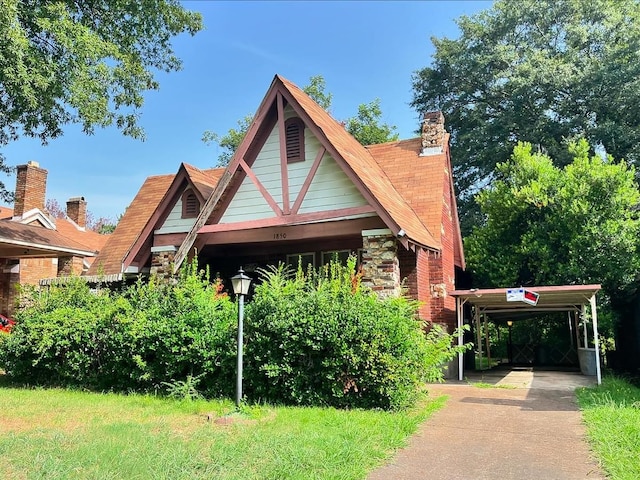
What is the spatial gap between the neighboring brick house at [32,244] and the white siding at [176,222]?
387 centimetres

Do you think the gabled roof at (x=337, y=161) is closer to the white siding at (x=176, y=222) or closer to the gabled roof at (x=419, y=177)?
the gabled roof at (x=419, y=177)

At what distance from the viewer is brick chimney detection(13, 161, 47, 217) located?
868 inches

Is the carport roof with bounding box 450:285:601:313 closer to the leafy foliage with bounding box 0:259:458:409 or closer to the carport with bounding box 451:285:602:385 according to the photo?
the carport with bounding box 451:285:602:385

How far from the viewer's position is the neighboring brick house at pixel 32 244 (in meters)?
15.3

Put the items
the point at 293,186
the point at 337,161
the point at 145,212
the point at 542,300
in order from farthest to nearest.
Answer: the point at 145,212 → the point at 542,300 → the point at 293,186 → the point at 337,161

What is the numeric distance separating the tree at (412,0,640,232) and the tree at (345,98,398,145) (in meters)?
3.38

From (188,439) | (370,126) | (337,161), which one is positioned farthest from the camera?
(370,126)

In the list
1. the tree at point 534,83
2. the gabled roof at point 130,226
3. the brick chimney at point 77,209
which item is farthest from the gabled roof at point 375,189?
the brick chimney at point 77,209

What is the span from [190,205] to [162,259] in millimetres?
1702

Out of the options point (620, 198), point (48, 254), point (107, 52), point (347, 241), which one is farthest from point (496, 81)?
point (48, 254)

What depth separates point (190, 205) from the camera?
1427 cm

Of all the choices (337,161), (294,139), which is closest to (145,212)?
(294,139)

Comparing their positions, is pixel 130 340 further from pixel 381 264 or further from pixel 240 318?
pixel 381 264

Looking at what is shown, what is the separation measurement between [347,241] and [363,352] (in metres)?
5.76
